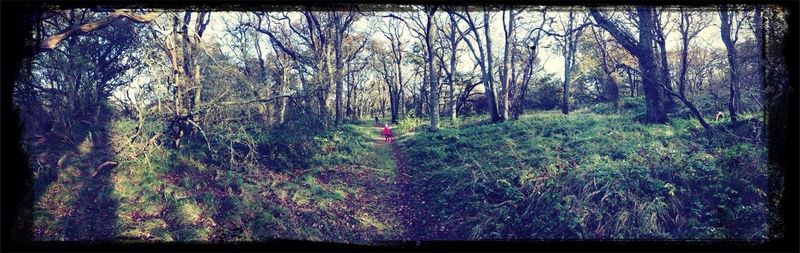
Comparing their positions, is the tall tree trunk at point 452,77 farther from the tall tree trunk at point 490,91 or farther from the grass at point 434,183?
the tall tree trunk at point 490,91

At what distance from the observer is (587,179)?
341cm

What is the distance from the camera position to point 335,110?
12.4 feet

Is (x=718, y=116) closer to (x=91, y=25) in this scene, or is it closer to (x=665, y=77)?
(x=665, y=77)

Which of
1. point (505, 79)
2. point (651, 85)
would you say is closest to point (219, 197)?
point (505, 79)

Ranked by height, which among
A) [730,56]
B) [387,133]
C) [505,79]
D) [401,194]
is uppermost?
[730,56]

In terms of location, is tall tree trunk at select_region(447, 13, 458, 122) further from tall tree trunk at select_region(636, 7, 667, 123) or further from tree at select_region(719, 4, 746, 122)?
tree at select_region(719, 4, 746, 122)

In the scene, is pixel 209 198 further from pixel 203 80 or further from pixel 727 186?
pixel 727 186

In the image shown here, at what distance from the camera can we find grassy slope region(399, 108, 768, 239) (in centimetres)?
323

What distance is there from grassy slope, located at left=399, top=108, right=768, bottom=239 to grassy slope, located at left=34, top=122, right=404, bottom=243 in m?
0.64

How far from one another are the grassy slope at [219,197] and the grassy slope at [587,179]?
25.0 inches

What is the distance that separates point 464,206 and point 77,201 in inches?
157

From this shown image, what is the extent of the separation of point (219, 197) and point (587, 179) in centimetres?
385

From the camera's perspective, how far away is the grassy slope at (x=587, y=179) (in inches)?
127

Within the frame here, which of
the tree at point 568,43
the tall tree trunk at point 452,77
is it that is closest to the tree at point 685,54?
the tree at point 568,43
